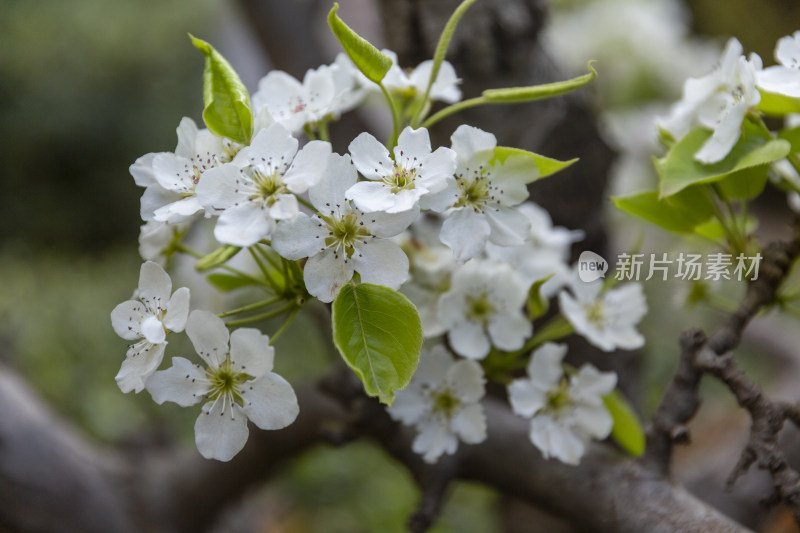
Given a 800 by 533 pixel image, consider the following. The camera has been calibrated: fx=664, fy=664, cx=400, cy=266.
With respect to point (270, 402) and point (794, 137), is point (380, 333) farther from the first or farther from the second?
point (794, 137)

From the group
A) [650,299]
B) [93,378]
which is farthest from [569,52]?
[93,378]

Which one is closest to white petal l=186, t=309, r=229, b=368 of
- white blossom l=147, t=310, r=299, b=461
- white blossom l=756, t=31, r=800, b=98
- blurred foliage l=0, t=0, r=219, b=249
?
white blossom l=147, t=310, r=299, b=461

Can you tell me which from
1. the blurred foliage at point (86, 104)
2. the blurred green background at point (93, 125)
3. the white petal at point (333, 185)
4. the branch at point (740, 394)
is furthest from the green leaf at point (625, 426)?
the blurred foliage at point (86, 104)

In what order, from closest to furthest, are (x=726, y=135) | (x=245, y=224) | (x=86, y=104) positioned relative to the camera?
(x=245, y=224)
(x=726, y=135)
(x=86, y=104)

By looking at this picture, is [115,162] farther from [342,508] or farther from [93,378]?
[342,508]

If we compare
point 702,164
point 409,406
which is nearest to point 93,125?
point 409,406

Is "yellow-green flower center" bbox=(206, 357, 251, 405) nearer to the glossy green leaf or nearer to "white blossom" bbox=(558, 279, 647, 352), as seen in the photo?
"white blossom" bbox=(558, 279, 647, 352)

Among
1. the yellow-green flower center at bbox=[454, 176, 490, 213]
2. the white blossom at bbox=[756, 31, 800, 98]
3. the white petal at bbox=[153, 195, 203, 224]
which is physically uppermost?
the white petal at bbox=[153, 195, 203, 224]
